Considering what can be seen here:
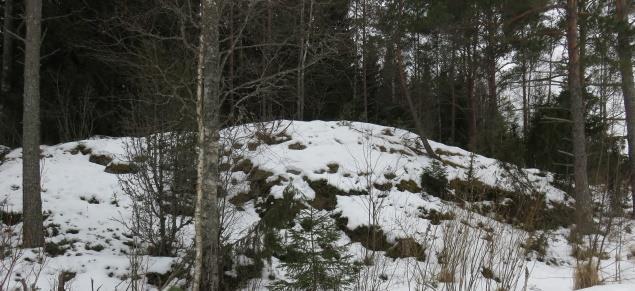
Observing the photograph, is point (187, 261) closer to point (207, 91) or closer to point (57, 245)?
point (207, 91)

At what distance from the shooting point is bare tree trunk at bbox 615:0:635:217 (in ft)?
27.9

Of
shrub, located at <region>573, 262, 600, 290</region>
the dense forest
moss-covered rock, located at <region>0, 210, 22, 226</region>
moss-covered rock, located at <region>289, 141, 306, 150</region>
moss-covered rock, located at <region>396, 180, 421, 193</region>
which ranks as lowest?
shrub, located at <region>573, 262, 600, 290</region>

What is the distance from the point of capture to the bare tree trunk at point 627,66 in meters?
8.50

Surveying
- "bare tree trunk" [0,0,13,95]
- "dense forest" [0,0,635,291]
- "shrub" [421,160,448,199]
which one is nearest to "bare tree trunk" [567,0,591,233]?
"dense forest" [0,0,635,291]

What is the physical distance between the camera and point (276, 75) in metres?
4.89

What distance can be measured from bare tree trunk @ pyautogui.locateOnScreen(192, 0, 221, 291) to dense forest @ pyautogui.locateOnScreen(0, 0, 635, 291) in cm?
2

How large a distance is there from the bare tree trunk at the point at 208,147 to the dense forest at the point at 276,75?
0.6 inches

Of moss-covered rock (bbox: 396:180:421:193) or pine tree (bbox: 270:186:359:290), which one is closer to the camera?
pine tree (bbox: 270:186:359:290)

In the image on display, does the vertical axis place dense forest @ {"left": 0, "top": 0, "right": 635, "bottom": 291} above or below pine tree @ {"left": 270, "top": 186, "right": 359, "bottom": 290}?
above

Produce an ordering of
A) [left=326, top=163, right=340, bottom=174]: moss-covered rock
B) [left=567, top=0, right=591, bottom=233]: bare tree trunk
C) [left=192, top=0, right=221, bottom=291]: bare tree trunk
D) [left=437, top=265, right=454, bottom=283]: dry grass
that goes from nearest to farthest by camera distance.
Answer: [left=437, top=265, right=454, bottom=283]: dry grass < [left=192, top=0, right=221, bottom=291]: bare tree trunk < [left=567, top=0, right=591, bottom=233]: bare tree trunk < [left=326, top=163, right=340, bottom=174]: moss-covered rock

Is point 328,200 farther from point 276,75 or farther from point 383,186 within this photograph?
point 276,75

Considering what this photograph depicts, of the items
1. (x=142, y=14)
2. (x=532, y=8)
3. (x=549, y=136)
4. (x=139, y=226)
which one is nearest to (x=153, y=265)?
(x=139, y=226)

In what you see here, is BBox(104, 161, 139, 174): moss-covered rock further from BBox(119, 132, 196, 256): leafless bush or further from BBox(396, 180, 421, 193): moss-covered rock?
BBox(396, 180, 421, 193): moss-covered rock

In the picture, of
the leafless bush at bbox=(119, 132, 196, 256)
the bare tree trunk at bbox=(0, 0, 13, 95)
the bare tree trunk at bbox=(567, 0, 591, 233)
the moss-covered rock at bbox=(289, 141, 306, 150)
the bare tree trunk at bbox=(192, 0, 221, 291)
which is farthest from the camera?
the bare tree trunk at bbox=(0, 0, 13, 95)
